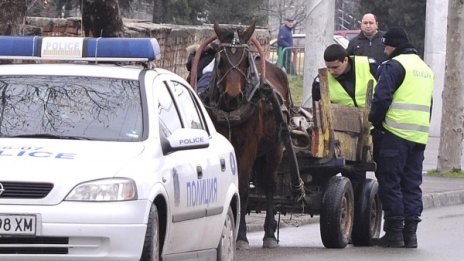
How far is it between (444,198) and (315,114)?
Result: 6537 mm

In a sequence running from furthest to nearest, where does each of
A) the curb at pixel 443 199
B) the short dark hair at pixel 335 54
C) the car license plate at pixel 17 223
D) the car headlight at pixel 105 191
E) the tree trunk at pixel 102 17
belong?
the curb at pixel 443 199
the tree trunk at pixel 102 17
the short dark hair at pixel 335 54
the car headlight at pixel 105 191
the car license plate at pixel 17 223

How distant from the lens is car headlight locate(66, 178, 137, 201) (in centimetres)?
787

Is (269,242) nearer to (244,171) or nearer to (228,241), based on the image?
(244,171)

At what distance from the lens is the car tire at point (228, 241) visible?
32.4 ft

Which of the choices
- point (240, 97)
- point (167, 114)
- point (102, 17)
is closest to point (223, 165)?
point (167, 114)

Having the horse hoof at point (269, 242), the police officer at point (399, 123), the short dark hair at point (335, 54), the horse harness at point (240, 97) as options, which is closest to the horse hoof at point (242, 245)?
the horse hoof at point (269, 242)

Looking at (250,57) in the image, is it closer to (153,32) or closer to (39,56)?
(39,56)

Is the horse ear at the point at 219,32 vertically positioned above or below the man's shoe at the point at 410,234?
above

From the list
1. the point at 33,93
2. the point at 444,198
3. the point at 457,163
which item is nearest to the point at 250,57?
the point at 33,93

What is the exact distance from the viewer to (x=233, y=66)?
39.0ft

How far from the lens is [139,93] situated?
29.4 ft

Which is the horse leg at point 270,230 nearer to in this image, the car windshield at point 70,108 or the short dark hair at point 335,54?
the short dark hair at point 335,54

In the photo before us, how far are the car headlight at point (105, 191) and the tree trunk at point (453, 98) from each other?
14.2m

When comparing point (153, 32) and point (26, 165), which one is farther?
point (153, 32)
